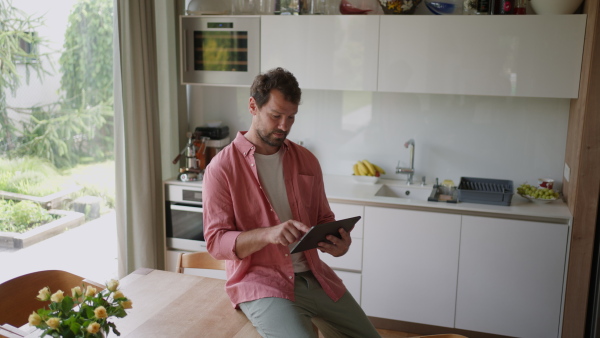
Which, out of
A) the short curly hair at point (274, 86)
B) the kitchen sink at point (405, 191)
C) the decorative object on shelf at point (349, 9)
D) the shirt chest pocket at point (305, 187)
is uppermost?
the decorative object on shelf at point (349, 9)

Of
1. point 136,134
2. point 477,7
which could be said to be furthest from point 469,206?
point 136,134

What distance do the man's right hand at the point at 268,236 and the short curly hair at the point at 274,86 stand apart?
0.51 m

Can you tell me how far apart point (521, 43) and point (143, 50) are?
7.42 ft

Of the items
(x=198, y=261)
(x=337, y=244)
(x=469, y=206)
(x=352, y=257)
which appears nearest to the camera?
(x=337, y=244)

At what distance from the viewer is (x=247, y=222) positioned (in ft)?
7.48

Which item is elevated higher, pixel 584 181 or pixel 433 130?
pixel 433 130

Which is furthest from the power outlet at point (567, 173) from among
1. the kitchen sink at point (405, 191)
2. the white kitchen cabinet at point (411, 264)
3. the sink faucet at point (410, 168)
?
the sink faucet at point (410, 168)

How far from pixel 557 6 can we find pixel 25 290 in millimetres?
2993

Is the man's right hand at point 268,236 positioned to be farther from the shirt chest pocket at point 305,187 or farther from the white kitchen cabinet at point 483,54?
the white kitchen cabinet at point 483,54

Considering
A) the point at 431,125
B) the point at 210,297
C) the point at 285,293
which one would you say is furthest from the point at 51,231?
the point at 431,125

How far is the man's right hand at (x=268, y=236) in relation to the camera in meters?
2.03

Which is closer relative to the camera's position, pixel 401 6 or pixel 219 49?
pixel 401 6

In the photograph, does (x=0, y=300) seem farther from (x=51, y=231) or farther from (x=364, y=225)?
(x=364, y=225)

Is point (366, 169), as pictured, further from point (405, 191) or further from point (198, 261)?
point (198, 261)
